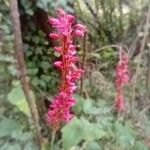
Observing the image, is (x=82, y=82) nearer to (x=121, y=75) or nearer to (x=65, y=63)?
(x=121, y=75)

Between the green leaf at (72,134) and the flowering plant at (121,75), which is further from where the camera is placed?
the flowering plant at (121,75)

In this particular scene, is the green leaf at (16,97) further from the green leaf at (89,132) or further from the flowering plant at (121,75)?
the flowering plant at (121,75)

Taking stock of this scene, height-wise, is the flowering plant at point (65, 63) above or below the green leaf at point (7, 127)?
above

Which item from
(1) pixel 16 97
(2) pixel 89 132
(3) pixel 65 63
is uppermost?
(3) pixel 65 63

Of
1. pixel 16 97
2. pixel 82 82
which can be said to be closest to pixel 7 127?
pixel 16 97

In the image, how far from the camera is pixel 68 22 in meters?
1.51

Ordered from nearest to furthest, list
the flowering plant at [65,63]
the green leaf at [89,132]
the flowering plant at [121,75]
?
the flowering plant at [65,63], the green leaf at [89,132], the flowering plant at [121,75]

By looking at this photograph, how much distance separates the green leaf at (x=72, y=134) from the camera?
4.95 ft

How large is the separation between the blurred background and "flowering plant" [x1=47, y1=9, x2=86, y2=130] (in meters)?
0.05

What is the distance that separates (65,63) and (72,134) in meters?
0.22

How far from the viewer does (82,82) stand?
2732 mm

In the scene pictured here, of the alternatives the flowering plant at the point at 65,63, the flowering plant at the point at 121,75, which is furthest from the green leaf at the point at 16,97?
the flowering plant at the point at 121,75

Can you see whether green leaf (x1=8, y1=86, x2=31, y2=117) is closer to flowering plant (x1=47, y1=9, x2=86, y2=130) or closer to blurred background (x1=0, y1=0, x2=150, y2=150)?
blurred background (x1=0, y1=0, x2=150, y2=150)

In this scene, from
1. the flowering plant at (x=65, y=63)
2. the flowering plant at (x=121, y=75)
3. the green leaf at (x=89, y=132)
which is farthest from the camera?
the flowering plant at (x=121, y=75)
